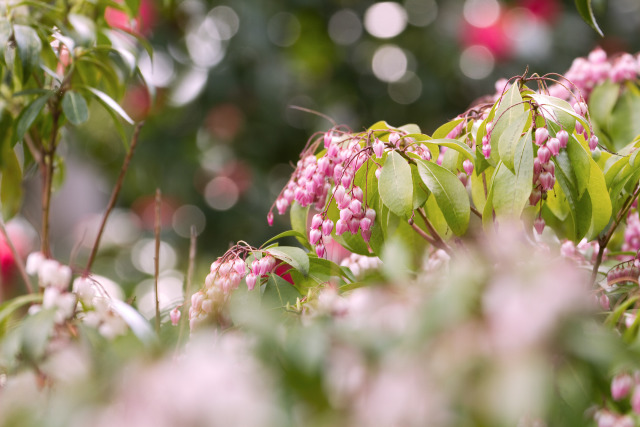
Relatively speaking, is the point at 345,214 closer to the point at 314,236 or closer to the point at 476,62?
the point at 314,236

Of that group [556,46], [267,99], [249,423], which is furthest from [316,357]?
[556,46]

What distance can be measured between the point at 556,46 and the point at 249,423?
3047 millimetres

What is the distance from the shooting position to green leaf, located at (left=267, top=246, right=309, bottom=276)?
732 millimetres

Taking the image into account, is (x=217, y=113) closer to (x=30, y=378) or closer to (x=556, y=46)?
(x=556, y=46)

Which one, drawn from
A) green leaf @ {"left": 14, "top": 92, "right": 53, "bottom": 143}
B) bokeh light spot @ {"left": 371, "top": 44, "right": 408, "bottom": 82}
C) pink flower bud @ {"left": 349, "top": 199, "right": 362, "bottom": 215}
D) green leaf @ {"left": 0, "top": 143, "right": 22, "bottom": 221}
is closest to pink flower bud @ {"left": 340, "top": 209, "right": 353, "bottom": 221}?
pink flower bud @ {"left": 349, "top": 199, "right": 362, "bottom": 215}

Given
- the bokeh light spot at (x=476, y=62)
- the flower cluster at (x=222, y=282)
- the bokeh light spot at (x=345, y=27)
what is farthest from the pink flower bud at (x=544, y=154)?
the bokeh light spot at (x=345, y=27)

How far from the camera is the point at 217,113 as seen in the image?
3326 millimetres

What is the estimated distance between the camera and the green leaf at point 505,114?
2.34ft

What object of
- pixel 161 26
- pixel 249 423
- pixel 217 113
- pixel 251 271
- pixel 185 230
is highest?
pixel 249 423

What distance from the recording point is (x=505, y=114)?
2.39 feet

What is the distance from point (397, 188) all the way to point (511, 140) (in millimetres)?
127

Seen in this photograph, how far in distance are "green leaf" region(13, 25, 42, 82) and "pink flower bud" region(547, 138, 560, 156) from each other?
0.66 m

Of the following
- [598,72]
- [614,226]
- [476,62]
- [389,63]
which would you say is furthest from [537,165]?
[389,63]

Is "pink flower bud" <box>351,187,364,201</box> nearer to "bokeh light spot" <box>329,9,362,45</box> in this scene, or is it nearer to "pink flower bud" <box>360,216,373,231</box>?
"pink flower bud" <box>360,216,373,231</box>
